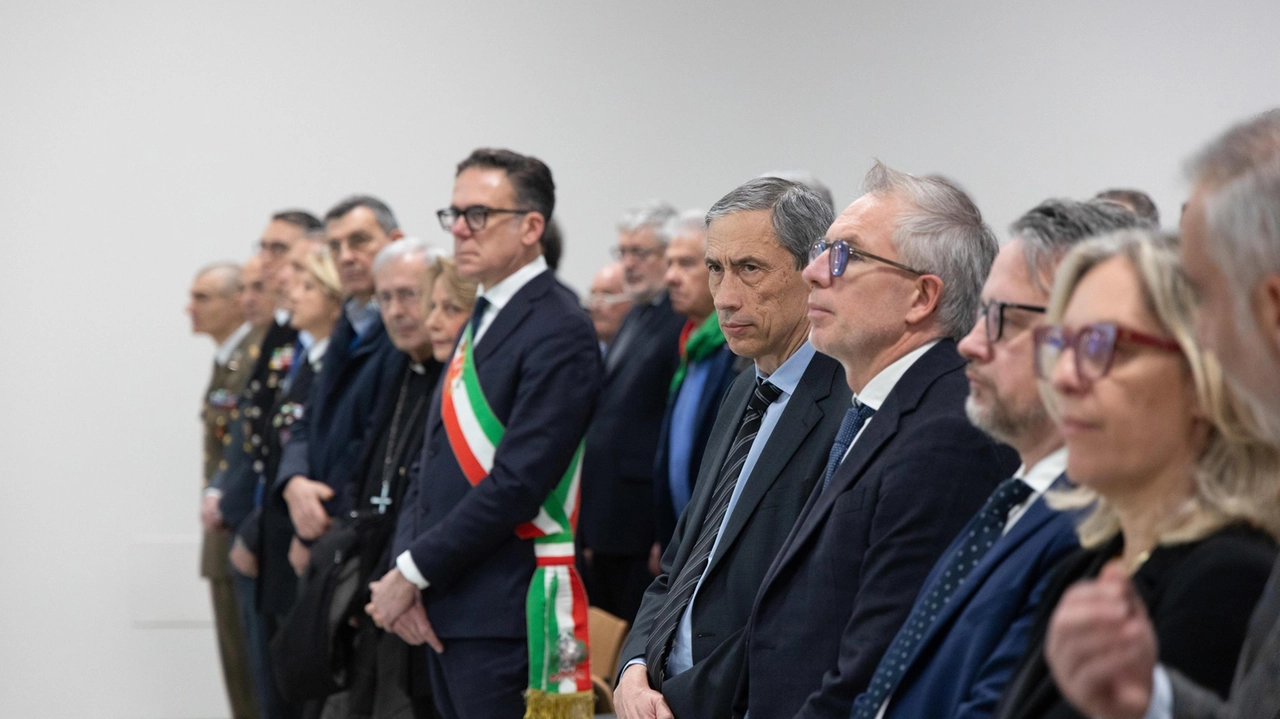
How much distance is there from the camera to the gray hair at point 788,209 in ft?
8.14

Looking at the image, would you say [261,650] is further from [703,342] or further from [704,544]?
[704,544]

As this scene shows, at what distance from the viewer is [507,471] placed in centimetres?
321

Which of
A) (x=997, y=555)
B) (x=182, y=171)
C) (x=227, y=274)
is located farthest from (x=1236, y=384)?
(x=182, y=171)

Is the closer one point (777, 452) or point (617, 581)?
point (777, 452)

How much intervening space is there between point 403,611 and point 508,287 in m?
0.81

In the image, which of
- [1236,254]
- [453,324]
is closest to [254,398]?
[453,324]

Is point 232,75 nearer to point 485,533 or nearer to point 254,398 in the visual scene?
point 254,398

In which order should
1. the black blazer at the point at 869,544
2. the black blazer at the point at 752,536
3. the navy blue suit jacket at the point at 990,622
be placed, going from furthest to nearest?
the black blazer at the point at 752,536 < the black blazer at the point at 869,544 < the navy blue suit jacket at the point at 990,622

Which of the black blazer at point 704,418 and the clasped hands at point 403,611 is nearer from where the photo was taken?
the clasped hands at point 403,611

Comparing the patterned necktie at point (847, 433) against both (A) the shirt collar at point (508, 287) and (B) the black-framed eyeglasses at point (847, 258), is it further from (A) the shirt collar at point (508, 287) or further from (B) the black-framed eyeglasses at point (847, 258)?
(A) the shirt collar at point (508, 287)

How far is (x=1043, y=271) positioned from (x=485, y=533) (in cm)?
176

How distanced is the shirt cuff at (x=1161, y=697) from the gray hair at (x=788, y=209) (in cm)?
139

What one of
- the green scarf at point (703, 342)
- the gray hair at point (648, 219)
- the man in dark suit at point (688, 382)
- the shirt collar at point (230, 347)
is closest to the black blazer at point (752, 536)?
the man in dark suit at point (688, 382)

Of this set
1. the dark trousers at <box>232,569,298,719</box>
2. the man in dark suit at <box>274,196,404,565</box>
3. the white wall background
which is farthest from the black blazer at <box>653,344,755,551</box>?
the white wall background
